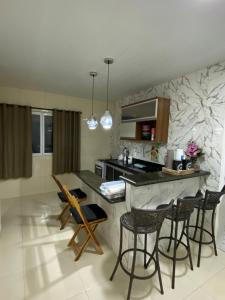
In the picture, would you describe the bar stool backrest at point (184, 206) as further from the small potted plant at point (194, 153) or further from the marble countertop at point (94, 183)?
the small potted plant at point (194, 153)

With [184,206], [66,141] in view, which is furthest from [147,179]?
[66,141]

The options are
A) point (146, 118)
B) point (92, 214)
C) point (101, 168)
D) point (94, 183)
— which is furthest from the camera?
point (101, 168)

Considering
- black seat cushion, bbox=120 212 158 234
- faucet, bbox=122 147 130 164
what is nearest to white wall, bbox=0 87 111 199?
faucet, bbox=122 147 130 164

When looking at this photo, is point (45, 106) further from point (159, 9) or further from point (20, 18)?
point (159, 9)

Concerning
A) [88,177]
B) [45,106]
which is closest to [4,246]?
[88,177]

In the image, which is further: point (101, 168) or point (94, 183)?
point (101, 168)

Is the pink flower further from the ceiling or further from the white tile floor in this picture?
the white tile floor

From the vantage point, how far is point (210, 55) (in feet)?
6.88

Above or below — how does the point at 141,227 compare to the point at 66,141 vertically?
below

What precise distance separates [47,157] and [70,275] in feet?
9.62

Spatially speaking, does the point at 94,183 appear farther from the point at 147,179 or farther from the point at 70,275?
the point at 70,275

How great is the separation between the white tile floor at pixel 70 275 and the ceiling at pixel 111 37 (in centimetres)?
252

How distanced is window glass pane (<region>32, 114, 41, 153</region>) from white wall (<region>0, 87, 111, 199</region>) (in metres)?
0.23

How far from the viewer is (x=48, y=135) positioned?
13.9ft
